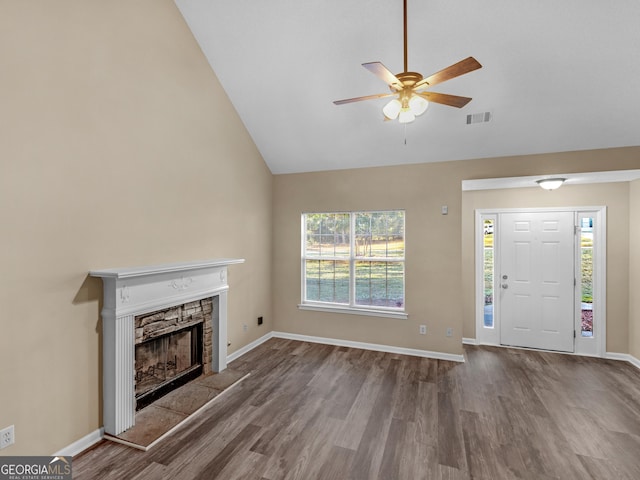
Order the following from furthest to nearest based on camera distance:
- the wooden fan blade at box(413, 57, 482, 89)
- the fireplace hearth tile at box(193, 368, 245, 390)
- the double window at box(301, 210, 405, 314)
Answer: the double window at box(301, 210, 405, 314) → the fireplace hearth tile at box(193, 368, 245, 390) → the wooden fan blade at box(413, 57, 482, 89)

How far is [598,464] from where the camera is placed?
2285 millimetres

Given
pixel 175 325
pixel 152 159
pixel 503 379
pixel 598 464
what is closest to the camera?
pixel 598 464

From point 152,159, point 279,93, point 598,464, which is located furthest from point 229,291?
point 598,464

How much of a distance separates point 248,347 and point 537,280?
4356 mm

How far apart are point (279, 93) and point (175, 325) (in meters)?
2.94

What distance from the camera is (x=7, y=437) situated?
2.01 metres

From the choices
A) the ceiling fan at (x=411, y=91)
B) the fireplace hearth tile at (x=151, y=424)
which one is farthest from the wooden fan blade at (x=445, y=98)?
the fireplace hearth tile at (x=151, y=424)

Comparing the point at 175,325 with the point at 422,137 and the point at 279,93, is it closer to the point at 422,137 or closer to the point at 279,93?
the point at 279,93

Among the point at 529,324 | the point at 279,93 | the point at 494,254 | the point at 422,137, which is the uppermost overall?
the point at 279,93

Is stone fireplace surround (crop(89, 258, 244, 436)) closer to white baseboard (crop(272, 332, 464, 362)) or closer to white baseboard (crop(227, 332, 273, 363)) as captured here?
white baseboard (crop(227, 332, 273, 363))

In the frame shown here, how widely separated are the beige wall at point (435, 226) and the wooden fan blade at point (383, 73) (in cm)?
244

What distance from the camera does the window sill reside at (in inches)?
178

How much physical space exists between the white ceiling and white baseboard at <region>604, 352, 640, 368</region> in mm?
2797

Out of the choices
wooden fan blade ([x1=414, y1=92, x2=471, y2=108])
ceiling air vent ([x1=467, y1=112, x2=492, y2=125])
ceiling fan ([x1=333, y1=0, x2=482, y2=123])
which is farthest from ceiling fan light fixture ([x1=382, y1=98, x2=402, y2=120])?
ceiling air vent ([x1=467, y1=112, x2=492, y2=125])
